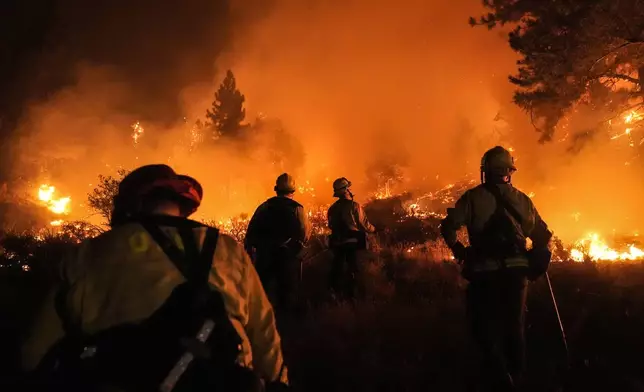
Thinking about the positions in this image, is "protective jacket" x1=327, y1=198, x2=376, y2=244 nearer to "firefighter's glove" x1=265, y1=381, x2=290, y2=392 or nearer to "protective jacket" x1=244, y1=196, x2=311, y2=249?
"protective jacket" x1=244, y1=196, x2=311, y2=249

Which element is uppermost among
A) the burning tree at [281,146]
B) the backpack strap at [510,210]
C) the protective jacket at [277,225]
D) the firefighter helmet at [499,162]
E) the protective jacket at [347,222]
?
the burning tree at [281,146]

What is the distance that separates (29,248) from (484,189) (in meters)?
11.0

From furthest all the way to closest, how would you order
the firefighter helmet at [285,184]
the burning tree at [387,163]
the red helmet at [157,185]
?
the burning tree at [387,163] < the firefighter helmet at [285,184] < the red helmet at [157,185]

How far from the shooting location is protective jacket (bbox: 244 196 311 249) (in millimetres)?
6160

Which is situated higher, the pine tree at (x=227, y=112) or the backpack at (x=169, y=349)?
the pine tree at (x=227, y=112)

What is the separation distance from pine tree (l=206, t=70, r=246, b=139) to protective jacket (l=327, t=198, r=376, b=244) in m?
47.1

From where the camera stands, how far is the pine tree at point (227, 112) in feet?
173

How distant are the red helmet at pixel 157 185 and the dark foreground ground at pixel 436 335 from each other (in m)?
2.39

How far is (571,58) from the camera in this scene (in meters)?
8.09

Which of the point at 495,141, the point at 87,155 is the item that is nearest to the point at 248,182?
the point at 495,141

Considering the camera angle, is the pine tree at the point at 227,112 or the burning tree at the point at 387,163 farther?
the pine tree at the point at 227,112

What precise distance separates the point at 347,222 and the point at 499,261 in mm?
3876

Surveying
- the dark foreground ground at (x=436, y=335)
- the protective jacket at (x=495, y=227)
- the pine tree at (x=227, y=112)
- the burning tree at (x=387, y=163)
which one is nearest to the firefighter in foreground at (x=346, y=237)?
the dark foreground ground at (x=436, y=335)

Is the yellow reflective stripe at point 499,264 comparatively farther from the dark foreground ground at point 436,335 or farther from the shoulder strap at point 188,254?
the shoulder strap at point 188,254
